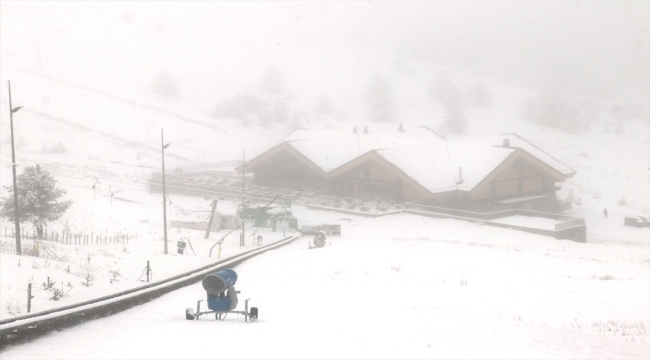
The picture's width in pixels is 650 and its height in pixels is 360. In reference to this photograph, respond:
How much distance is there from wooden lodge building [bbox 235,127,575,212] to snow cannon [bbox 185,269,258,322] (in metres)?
31.2

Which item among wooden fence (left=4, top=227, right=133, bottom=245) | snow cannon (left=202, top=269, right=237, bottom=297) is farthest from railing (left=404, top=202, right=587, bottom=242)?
snow cannon (left=202, top=269, right=237, bottom=297)

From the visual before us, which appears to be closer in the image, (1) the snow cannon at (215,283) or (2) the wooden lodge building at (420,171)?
(1) the snow cannon at (215,283)

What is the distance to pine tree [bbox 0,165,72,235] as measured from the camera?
24.4 m

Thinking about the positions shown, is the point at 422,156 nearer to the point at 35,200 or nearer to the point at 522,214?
the point at 522,214

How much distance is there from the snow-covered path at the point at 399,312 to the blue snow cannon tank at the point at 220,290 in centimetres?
39

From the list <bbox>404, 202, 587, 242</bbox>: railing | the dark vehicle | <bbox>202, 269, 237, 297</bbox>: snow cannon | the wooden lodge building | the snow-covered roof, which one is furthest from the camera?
the snow-covered roof

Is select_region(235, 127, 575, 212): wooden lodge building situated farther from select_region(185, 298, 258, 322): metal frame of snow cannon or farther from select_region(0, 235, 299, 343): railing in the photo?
select_region(185, 298, 258, 322): metal frame of snow cannon

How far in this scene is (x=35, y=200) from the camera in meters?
24.5

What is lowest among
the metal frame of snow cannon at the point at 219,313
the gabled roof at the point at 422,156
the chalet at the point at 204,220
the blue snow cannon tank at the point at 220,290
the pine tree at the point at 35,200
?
the chalet at the point at 204,220

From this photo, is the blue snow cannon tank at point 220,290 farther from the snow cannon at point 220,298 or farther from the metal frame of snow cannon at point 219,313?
the metal frame of snow cannon at point 219,313

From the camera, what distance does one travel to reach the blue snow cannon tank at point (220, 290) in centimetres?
1134

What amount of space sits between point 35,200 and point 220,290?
17218 millimetres

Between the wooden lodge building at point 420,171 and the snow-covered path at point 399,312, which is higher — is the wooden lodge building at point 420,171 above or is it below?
above

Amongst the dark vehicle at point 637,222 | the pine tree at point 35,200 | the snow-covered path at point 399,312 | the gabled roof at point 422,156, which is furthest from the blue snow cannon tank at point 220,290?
the dark vehicle at point 637,222
